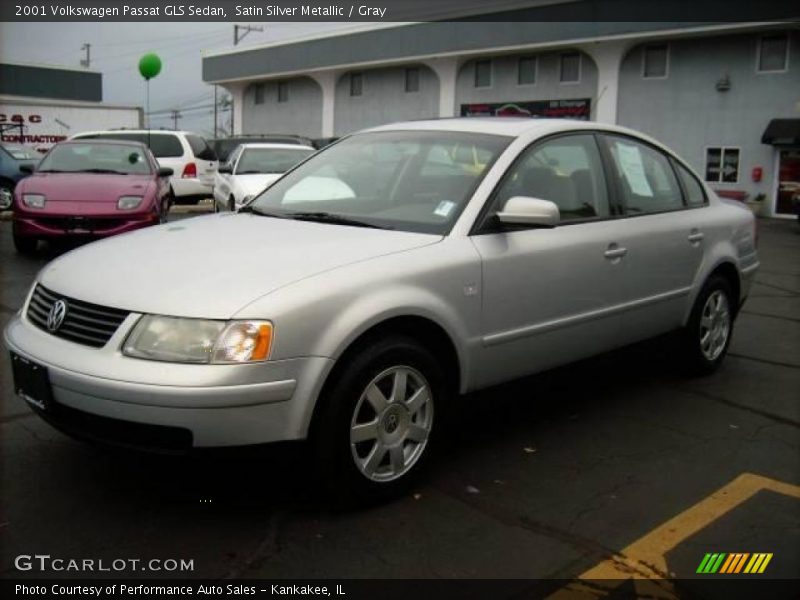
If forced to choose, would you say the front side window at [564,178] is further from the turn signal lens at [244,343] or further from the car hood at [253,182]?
the car hood at [253,182]

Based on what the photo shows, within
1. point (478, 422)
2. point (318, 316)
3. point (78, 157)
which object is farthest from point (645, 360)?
point (78, 157)

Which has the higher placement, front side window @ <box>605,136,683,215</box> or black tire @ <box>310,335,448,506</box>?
front side window @ <box>605,136,683,215</box>

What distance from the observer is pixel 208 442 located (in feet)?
9.45

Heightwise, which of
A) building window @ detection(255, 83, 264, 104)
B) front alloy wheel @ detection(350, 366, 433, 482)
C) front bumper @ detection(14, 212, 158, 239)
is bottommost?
front alloy wheel @ detection(350, 366, 433, 482)

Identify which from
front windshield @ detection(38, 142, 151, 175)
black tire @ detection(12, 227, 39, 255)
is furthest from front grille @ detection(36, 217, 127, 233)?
front windshield @ detection(38, 142, 151, 175)

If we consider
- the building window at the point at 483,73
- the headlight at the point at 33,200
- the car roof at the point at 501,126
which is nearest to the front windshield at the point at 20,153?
the headlight at the point at 33,200

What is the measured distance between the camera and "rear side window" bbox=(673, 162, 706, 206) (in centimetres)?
525

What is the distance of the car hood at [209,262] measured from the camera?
9.83 feet

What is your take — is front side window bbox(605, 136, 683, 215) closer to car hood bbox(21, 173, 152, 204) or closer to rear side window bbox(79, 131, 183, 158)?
car hood bbox(21, 173, 152, 204)

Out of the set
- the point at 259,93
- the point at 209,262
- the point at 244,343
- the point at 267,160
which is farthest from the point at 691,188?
the point at 259,93

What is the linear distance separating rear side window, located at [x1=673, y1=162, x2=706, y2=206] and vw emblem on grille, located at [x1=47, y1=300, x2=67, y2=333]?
3.83m

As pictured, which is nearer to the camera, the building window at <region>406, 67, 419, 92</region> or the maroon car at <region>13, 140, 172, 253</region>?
the maroon car at <region>13, 140, 172, 253</region>

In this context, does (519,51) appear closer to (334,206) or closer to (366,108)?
(366,108)

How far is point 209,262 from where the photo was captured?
10.8 feet
